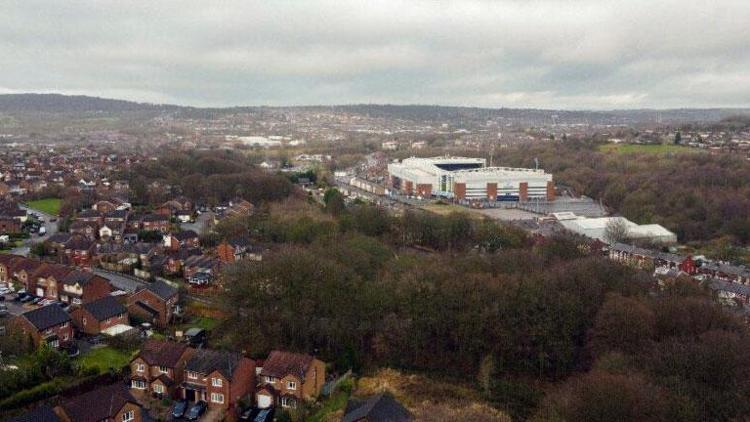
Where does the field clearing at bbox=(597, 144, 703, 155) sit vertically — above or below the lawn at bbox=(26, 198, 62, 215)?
above

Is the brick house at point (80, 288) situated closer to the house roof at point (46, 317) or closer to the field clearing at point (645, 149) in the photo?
the house roof at point (46, 317)

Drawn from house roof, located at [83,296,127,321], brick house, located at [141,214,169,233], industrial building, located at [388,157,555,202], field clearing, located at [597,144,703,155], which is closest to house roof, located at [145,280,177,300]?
house roof, located at [83,296,127,321]

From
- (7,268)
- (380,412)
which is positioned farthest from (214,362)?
(7,268)

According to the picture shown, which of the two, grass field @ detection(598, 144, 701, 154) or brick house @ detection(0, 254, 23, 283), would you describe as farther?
grass field @ detection(598, 144, 701, 154)

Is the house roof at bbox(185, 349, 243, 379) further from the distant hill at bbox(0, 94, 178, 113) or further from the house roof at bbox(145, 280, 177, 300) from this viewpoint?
the distant hill at bbox(0, 94, 178, 113)

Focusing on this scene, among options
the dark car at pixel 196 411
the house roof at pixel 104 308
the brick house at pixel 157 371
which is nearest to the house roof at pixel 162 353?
the brick house at pixel 157 371

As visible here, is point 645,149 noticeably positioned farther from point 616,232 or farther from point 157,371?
point 157,371

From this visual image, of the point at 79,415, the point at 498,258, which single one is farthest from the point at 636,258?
the point at 79,415
